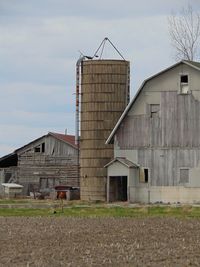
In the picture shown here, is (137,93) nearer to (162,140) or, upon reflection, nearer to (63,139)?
(162,140)

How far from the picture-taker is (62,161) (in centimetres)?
6412

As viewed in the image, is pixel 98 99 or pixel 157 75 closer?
pixel 157 75

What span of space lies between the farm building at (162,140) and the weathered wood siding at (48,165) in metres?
10.8

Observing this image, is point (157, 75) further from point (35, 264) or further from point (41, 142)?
point (35, 264)

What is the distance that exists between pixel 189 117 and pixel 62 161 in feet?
55.1

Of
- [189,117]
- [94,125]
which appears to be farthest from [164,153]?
[94,125]

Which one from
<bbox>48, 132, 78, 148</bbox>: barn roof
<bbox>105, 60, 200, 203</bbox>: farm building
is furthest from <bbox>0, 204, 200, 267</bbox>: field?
<bbox>48, 132, 78, 148</bbox>: barn roof

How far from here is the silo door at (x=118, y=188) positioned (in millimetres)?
53750

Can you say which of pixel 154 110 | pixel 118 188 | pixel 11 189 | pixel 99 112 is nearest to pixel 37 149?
pixel 11 189

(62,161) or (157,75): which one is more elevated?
(157,75)

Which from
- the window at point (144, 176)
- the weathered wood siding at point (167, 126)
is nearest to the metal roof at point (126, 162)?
the window at point (144, 176)

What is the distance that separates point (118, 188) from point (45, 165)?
12.2 meters

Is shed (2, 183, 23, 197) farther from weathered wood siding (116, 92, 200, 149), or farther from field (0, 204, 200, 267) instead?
field (0, 204, 200, 267)

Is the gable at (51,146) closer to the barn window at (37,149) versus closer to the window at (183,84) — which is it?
the barn window at (37,149)
